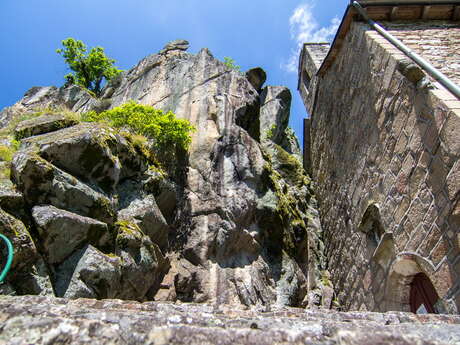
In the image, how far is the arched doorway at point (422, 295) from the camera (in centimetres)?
430

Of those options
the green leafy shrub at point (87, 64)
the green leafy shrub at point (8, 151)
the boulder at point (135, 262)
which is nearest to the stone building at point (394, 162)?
the boulder at point (135, 262)

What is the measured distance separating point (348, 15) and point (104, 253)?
635 cm

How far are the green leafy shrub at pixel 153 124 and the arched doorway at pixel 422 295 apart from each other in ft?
16.2

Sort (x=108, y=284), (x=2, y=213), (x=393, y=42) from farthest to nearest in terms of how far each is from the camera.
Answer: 1. (x=393, y=42)
2. (x=108, y=284)
3. (x=2, y=213)

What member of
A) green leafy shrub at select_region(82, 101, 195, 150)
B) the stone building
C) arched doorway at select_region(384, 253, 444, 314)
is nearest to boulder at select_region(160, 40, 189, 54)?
green leafy shrub at select_region(82, 101, 195, 150)

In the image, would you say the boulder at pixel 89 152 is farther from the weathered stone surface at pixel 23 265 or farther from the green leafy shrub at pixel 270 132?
the green leafy shrub at pixel 270 132

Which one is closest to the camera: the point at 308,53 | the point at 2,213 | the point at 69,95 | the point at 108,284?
the point at 2,213

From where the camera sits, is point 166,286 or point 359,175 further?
point 359,175

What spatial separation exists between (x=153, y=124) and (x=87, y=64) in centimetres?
1371

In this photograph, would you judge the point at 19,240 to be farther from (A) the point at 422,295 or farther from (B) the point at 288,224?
(B) the point at 288,224

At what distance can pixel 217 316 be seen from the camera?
1.84m

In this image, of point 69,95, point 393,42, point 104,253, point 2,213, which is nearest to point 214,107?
point 393,42

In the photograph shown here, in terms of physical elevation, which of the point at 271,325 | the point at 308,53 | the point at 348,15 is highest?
the point at 308,53

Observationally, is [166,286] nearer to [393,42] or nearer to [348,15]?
[393,42]
